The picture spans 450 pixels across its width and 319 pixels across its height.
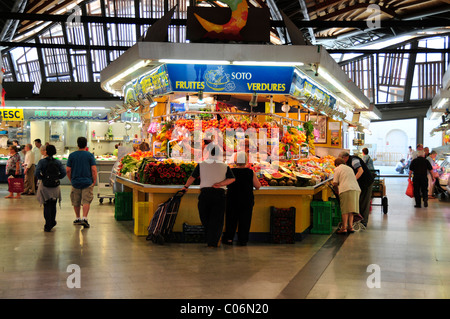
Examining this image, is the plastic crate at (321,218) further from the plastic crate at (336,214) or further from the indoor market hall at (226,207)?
the plastic crate at (336,214)

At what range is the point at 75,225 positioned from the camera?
10.1m

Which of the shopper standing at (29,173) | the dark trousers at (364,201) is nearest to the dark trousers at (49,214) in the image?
the dark trousers at (364,201)

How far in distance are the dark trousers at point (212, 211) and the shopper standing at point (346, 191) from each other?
8.34ft

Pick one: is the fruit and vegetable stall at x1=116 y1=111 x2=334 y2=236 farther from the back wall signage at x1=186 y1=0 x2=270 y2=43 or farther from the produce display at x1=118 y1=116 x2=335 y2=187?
the back wall signage at x1=186 y1=0 x2=270 y2=43

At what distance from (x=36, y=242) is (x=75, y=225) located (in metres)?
1.80

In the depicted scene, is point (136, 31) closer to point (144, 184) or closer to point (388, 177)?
point (388, 177)

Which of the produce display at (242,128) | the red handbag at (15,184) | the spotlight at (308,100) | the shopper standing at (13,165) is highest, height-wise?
the spotlight at (308,100)

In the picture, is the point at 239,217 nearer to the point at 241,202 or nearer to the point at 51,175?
the point at 241,202

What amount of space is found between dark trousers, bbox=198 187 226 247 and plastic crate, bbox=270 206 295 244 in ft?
2.91

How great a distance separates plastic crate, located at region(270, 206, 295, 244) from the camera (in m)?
8.51

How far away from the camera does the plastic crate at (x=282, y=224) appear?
851 centimetres

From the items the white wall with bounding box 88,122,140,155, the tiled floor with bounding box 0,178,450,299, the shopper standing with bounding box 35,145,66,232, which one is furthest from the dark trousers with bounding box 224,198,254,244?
the white wall with bounding box 88,122,140,155
